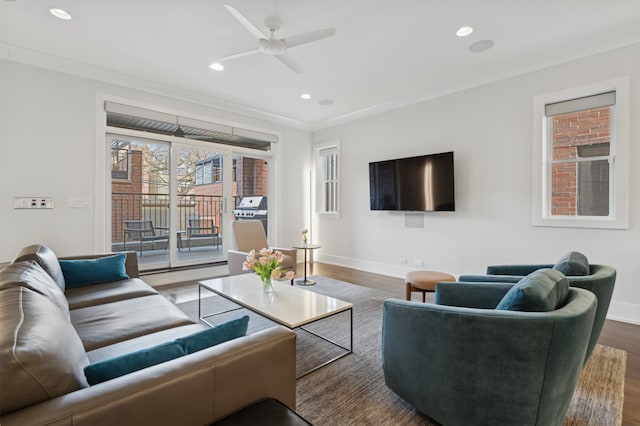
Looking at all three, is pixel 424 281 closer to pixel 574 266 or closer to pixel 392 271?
pixel 574 266

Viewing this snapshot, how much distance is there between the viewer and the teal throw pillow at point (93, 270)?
2598mm

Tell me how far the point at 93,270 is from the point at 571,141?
16.6ft

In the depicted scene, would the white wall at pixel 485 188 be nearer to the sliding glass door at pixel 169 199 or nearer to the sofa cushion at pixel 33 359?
the sliding glass door at pixel 169 199

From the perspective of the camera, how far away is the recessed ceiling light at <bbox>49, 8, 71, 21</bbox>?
2.61m

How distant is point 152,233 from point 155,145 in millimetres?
1325

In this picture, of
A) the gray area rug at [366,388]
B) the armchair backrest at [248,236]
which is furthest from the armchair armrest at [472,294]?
the armchair backrest at [248,236]

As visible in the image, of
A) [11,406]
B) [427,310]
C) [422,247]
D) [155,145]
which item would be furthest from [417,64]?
[11,406]

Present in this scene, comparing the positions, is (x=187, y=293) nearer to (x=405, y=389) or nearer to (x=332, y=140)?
(x=405, y=389)

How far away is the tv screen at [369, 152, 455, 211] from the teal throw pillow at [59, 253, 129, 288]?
3615 millimetres

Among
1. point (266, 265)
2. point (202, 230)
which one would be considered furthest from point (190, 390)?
point (202, 230)

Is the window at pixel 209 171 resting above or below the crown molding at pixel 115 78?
below

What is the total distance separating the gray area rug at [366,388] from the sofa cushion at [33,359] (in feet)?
3.99

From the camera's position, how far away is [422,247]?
4555mm

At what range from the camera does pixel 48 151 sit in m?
3.49
